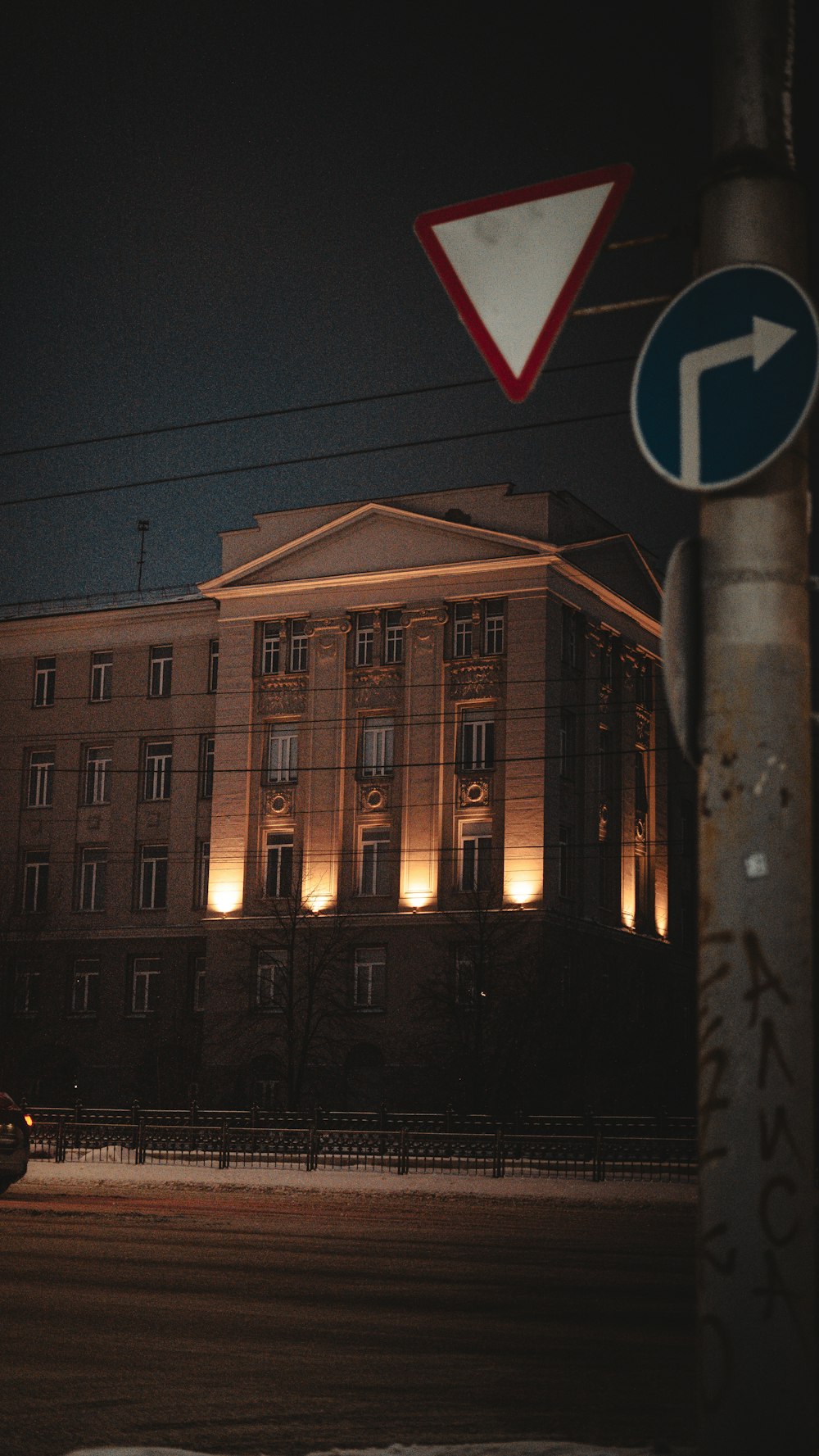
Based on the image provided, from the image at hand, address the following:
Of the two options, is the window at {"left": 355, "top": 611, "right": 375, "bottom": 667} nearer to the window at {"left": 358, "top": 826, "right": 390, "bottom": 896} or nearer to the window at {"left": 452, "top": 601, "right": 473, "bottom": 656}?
the window at {"left": 452, "top": 601, "right": 473, "bottom": 656}

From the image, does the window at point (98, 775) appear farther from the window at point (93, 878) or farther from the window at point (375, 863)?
the window at point (375, 863)

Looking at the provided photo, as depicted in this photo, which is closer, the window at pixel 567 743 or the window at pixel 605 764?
the window at pixel 567 743

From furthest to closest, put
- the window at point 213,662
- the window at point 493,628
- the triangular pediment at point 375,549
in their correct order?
the window at point 213,662, the triangular pediment at point 375,549, the window at point 493,628

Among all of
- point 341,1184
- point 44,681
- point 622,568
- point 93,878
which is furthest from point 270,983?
point 341,1184

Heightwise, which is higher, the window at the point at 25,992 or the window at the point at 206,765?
the window at the point at 206,765

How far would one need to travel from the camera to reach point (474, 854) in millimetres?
54438

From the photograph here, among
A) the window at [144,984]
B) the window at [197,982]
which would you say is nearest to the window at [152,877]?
the window at [144,984]

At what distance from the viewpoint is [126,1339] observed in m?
8.88

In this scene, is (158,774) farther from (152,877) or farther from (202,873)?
(202,873)

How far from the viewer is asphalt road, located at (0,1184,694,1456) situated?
22.3 ft

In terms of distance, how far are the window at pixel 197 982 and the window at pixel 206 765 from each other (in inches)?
235

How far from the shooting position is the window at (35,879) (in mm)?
62656

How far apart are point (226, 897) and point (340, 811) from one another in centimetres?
532

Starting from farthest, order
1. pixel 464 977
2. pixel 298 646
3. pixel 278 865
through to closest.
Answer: pixel 298 646 < pixel 278 865 < pixel 464 977
